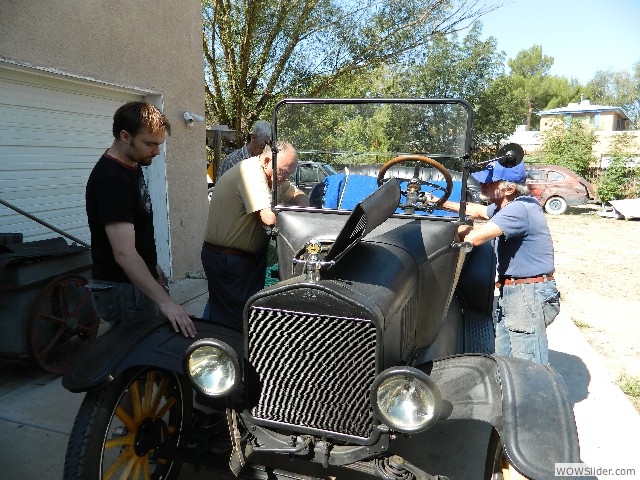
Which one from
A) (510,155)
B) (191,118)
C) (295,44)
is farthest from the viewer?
(295,44)

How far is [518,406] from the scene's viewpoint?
6.39ft

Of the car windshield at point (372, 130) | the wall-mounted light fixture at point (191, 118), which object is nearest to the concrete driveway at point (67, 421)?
the car windshield at point (372, 130)

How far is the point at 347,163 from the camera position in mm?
3537

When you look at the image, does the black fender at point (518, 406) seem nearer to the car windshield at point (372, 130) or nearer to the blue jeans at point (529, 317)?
the blue jeans at point (529, 317)

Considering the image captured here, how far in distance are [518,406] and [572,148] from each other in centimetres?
2202

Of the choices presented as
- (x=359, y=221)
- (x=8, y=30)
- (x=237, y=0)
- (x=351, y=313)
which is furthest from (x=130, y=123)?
(x=237, y=0)

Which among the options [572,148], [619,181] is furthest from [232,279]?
[572,148]

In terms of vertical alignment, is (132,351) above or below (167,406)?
above

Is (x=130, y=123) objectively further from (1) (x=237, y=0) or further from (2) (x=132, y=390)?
(1) (x=237, y=0)

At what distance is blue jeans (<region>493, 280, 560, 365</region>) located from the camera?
3318 mm

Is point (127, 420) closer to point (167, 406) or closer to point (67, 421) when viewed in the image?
point (167, 406)

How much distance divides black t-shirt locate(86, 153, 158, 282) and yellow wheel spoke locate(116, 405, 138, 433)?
2.31 ft

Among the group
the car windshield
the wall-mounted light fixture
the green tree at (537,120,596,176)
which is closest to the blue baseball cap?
the car windshield

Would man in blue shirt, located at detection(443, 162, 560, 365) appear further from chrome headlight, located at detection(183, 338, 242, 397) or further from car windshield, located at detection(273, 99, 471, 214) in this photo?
chrome headlight, located at detection(183, 338, 242, 397)
